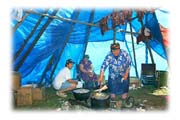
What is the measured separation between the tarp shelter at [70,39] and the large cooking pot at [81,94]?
169mm

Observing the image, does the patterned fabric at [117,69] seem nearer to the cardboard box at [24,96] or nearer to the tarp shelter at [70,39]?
the tarp shelter at [70,39]

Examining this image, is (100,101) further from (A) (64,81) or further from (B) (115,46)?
(B) (115,46)

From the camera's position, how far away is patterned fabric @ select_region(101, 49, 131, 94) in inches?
126

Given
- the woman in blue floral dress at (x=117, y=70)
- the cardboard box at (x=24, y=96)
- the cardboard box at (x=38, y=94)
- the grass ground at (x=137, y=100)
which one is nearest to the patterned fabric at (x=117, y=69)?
the woman in blue floral dress at (x=117, y=70)

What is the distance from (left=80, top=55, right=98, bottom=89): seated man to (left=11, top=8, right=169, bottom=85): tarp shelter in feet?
0.17

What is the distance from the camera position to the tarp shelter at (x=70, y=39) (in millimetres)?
3064

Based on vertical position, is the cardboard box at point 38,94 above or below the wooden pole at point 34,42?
below

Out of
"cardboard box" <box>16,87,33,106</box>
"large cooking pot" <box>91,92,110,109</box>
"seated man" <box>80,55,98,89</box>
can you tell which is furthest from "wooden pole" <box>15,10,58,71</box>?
"large cooking pot" <box>91,92,110,109</box>

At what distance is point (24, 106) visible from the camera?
312 cm

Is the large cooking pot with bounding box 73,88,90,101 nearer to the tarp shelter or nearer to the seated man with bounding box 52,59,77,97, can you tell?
the seated man with bounding box 52,59,77,97

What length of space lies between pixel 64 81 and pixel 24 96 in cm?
43

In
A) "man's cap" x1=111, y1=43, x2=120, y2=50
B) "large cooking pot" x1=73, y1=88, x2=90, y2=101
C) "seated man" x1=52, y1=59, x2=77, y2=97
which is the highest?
"man's cap" x1=111, y1=43, x2=120, y2=50

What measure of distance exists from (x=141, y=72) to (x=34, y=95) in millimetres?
1112
